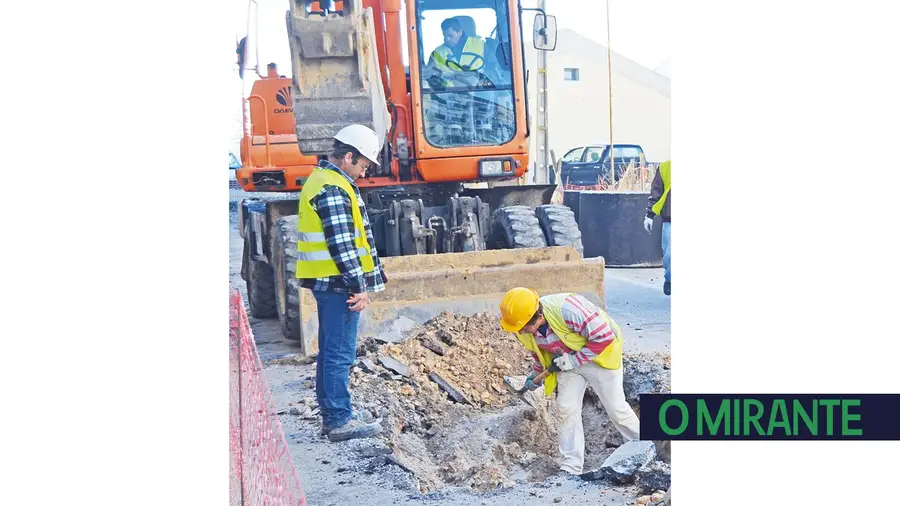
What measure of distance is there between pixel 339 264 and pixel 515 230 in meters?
1.80

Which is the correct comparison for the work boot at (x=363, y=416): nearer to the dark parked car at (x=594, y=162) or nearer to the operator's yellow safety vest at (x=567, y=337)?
the operator's yellow safety vest at (x=567, y=337)

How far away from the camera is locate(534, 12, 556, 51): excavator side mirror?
4879 mm

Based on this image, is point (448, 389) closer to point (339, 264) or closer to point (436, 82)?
point (339, 264)

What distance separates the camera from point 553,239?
18.9 feet

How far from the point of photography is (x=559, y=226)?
579 centimetres

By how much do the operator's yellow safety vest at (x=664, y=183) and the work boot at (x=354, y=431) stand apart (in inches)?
72.4

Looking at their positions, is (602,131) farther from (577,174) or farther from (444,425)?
(444,425)

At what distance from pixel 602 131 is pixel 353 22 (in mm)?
1535

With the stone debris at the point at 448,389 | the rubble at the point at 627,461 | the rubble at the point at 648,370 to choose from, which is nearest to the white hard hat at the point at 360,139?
the stone debris at the point at 448,389

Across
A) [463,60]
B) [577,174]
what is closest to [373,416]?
[463,60]

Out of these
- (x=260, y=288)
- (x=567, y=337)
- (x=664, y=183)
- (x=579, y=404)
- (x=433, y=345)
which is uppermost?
(x=664, y=183)

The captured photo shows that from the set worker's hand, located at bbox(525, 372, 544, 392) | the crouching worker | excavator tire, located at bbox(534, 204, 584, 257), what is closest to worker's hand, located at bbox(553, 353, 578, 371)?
the crouching worker

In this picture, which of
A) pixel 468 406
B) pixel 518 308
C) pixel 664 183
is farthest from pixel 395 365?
pixel 664 183

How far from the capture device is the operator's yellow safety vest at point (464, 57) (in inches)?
213
